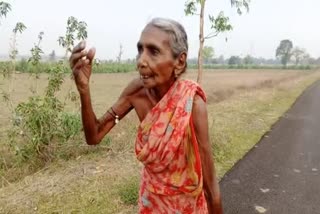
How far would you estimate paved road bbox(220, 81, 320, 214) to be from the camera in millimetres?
3965

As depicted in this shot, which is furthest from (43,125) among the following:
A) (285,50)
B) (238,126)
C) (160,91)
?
(285,50)

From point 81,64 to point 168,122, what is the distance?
401 mm

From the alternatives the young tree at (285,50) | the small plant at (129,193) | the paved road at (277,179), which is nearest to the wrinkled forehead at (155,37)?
the small plant at (129,193)

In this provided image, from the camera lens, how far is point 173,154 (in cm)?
137

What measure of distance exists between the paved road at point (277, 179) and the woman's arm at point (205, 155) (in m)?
2.44

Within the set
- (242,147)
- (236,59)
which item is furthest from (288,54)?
(242,147)

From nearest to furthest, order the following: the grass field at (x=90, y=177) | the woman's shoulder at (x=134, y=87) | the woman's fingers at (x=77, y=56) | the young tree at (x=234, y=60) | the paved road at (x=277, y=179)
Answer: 1. the woman's fingers at (x=77, y=56)
2. the woman's shoulder at (x=134, y=87)
3. the grass field at (x=90, y=177)
4. the paved road at (x=277, y=179)
5. the young tree at (x=234, y=60)

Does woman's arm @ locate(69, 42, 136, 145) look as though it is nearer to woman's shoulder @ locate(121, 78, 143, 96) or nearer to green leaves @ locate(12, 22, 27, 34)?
woman's shoulder @ locate(121, 78, 143, 96)

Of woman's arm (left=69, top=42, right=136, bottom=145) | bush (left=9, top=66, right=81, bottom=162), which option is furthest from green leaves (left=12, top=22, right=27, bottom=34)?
woman's arm (left=69, top=42, right=136, bottom=145)

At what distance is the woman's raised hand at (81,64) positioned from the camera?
49.7 inches

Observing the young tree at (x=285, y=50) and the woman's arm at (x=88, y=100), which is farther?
the young tree at (x=285, y=50)

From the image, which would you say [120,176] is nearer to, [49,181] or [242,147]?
[49,181]

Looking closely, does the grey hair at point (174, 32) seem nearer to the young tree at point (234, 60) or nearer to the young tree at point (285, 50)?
the young tree at point (285, 50)

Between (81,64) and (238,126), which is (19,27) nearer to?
(81,64)
